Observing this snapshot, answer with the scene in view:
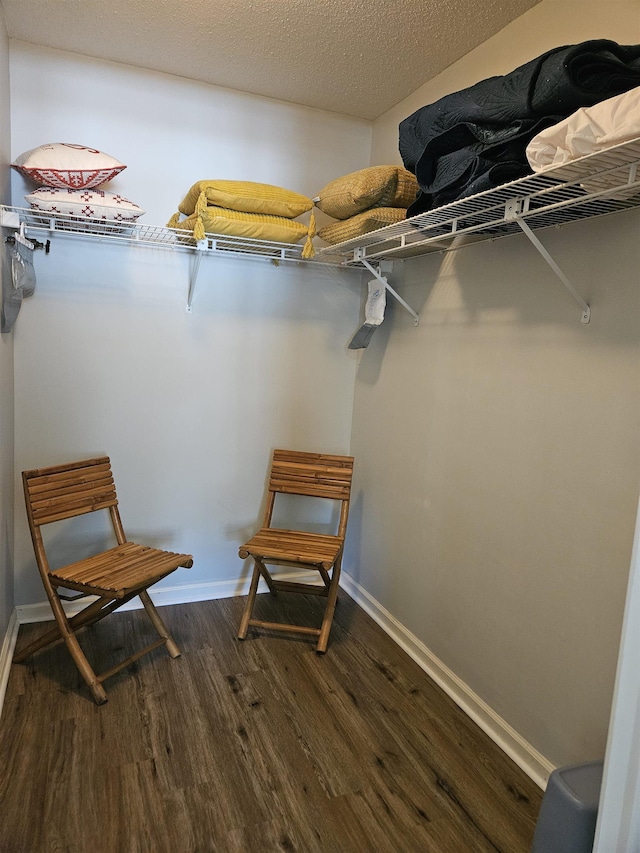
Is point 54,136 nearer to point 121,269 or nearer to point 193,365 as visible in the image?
point 121,269

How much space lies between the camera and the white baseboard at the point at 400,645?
1891 millimetres

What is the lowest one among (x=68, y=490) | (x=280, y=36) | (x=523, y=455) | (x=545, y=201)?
(x=68, y=490)

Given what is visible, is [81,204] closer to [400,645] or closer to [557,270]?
[557,270]

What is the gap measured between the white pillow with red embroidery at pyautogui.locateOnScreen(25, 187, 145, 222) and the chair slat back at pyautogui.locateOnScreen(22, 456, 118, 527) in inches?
39.8

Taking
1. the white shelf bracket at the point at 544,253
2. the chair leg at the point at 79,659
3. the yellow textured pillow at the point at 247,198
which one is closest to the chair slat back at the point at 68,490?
the chair leg at the point at 79,659

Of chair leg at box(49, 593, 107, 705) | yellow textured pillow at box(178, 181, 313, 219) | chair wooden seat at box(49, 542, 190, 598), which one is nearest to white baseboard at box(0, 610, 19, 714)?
chair leg at box(49, 593, 107, 705)

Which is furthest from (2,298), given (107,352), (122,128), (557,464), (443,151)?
(557,464)

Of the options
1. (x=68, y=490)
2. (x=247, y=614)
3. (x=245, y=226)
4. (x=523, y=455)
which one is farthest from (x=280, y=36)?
(x=247, y=614)

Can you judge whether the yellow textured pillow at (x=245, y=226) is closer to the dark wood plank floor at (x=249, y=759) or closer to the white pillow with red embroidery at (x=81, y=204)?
the white pillow with red embroidery at (x=81, y=204)

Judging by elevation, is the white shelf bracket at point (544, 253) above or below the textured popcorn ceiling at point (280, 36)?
below

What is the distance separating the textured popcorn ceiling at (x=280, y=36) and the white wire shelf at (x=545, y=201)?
715 millimetres

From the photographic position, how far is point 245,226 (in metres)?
2.34

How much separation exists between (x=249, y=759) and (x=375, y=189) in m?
2.07

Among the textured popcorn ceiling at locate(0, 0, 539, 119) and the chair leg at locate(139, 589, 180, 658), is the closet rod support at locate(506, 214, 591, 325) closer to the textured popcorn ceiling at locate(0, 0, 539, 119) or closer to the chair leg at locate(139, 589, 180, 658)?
the textured popcorn ceiling at locate(0, 0, 539, 119)
